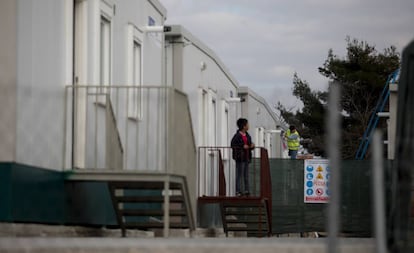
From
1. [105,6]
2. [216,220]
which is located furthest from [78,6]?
[216,220]

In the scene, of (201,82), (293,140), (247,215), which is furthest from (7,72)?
(293,140)

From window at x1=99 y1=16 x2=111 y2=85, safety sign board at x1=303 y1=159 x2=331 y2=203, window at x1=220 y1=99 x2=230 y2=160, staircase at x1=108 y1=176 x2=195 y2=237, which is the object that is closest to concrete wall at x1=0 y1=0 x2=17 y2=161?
staircase at x1=108 y1=176 x2=195 y2=237

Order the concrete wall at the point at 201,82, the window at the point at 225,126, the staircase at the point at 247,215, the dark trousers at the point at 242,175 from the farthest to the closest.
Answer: the window at the point at 225,126 → the staircase at the point at 247,215 → the concrete wall at the point at 201,82 → the dark trousers at the point at 242,175

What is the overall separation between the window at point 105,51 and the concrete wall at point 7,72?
4.28 meters

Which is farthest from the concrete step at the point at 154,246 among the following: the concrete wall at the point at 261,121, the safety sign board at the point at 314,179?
the concrete wall at the point at 261,121

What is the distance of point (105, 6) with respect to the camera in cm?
1705

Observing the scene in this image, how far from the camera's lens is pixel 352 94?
59.1 meters

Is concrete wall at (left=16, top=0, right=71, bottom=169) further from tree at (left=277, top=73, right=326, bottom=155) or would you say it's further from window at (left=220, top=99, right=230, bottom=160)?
tree at (left=277, top=73, right=326, bottom=155)

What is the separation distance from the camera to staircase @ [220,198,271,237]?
24328 millimetres

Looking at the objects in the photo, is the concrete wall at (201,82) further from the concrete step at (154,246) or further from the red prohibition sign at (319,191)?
the concrete step at (154,246)

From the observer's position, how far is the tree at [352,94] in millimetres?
57406

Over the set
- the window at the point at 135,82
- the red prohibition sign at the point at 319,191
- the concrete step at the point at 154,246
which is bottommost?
the red prohibition sign at the point at 319,191

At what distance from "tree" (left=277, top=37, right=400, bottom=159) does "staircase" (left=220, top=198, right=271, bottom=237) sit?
2876 cm

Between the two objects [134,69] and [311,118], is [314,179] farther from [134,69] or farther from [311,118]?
[311,118]
